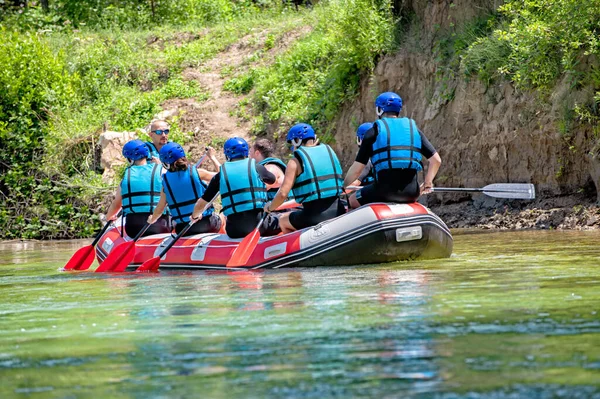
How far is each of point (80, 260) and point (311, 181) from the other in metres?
3.29

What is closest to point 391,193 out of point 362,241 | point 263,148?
point 362,241

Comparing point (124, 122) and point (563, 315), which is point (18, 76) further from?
point (563, 315)

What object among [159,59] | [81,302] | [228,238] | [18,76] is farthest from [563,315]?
[159,59]

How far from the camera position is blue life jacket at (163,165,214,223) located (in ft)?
36.1

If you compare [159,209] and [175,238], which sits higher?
[159,209]

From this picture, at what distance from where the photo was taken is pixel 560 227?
13461mm

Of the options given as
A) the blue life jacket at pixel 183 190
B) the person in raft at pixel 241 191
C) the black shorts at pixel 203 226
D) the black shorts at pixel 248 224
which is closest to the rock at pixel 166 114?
the black shorts at pixel 203 226

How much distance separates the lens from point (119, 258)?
11461mm

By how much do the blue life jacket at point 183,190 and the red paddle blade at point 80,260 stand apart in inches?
52.6

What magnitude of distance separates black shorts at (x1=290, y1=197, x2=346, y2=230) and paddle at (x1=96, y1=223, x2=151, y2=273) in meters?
2.30

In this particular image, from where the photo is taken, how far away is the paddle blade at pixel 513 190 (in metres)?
11.4

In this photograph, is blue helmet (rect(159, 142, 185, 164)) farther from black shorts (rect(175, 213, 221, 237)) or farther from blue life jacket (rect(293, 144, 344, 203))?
blue life jacket (rect(293, 144, 344, 203))

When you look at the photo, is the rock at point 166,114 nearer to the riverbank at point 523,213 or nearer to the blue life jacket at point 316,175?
the riverbank at point 523,213

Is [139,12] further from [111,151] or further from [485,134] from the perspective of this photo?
[485,134]
